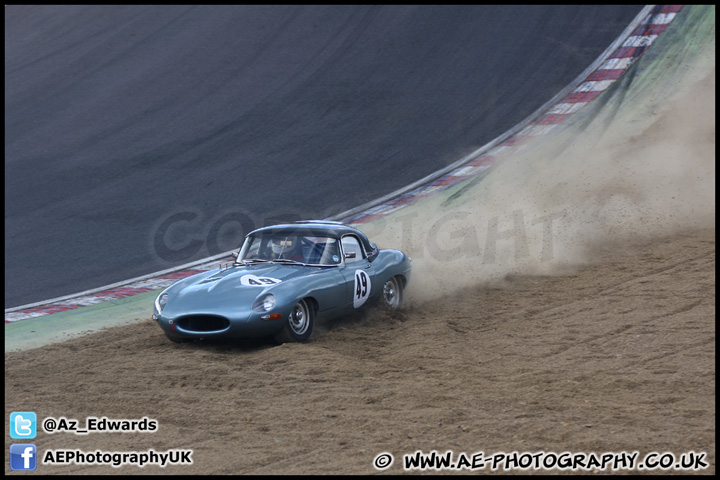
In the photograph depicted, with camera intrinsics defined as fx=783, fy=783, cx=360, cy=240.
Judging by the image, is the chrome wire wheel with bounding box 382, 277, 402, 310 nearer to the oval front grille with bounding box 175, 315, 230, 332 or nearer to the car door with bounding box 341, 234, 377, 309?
the car door with bounding box 341, 234, 377, 309

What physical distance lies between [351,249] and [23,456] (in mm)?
4993

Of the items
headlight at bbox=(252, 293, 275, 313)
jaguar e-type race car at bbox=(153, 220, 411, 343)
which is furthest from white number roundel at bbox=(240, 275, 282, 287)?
headlight at bbox=(252, 293, 275, 313)

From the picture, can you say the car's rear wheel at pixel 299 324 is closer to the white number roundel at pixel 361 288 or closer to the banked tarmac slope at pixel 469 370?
the banked tarmac slope at pixel 469 370

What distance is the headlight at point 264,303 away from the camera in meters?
8.06

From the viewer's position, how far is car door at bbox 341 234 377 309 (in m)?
9.27

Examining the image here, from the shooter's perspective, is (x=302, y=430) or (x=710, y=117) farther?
(x=710, y=117)

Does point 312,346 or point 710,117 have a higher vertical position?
point 710,117

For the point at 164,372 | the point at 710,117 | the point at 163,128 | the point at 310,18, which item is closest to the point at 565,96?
the point at 710,117

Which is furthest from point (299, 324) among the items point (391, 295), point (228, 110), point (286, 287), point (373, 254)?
point (228, 110)

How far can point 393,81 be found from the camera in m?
18.2

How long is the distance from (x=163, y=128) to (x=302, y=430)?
38.8 feet

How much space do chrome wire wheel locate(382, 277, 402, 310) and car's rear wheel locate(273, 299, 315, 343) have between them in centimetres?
160

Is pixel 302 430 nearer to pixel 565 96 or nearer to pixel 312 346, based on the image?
pixel 312 346

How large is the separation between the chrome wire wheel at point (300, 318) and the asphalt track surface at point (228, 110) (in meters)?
4.19
